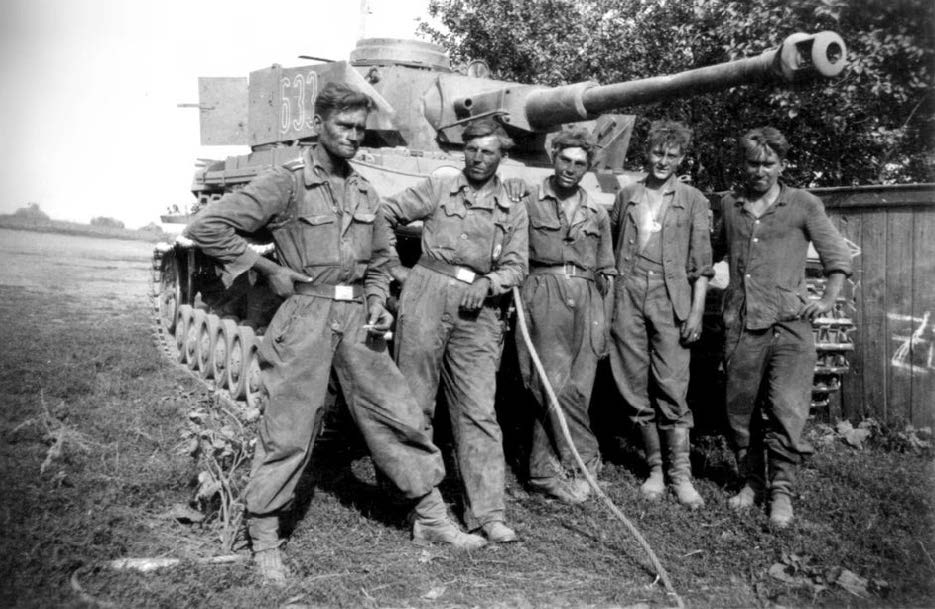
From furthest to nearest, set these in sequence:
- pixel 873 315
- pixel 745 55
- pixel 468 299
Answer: pixel 745 55 → pixel 873 315 → pixel 468 299

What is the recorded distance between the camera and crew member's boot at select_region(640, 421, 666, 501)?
537 cm

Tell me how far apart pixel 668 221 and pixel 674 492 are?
163 centimetres

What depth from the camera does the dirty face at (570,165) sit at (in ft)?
17.0

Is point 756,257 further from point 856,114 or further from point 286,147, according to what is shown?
point 856,114

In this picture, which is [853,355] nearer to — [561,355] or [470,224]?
[561,355]

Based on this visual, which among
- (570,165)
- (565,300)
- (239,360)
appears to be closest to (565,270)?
(565,300)

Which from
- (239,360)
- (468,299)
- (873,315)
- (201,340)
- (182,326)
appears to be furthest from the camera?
(182,326)

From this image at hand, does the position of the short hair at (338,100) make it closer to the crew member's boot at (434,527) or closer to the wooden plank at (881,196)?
the crew member's boot at (434,527)

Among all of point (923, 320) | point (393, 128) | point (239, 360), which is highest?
point (393, 128)

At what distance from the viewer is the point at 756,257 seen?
5062mm

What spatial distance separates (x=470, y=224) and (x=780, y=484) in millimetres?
2253

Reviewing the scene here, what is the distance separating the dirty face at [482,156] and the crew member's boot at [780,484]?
7.36 ft

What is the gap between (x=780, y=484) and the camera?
495 centimetres

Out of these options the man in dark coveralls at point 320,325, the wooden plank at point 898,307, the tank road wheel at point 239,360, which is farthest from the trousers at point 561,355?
the tank road wheel at point 239,360
